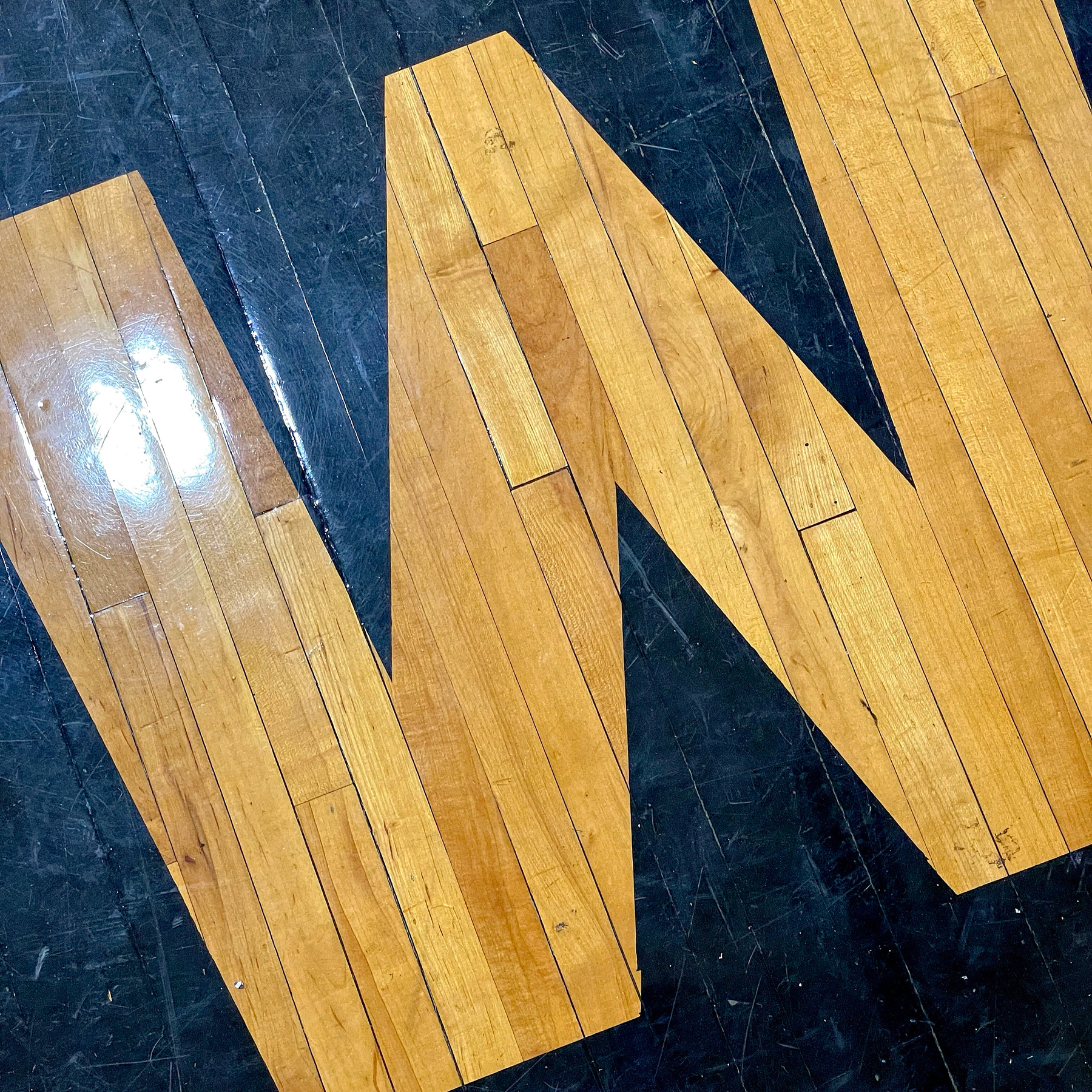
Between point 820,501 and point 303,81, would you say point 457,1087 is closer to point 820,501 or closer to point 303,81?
point 820,501

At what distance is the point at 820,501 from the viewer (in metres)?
1.84

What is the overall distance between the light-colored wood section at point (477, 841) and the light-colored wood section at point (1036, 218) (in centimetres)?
140

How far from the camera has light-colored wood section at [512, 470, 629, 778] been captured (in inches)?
70.7

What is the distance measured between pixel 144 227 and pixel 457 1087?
6.14 feet

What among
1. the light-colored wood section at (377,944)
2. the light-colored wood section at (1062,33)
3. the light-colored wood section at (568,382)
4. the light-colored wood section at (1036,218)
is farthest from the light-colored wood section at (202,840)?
the light-colored wood section at (1062,33)

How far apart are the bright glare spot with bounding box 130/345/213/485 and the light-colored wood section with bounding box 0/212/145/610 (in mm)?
144

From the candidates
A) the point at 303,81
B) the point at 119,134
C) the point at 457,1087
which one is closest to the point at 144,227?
the point at 119,134

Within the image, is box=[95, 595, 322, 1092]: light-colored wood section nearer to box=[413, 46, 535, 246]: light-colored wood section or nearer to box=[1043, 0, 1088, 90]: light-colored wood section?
box=[413, 46, 535, 246]: light-colored wood section

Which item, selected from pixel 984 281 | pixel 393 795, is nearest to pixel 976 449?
pixel 984 281

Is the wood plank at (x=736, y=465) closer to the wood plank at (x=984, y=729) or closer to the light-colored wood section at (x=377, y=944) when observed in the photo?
A: the wood plank at (x=984, y=729)

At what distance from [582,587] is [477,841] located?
552 millimetres

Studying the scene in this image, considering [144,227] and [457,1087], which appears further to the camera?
[144,227]

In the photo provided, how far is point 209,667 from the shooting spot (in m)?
1.79

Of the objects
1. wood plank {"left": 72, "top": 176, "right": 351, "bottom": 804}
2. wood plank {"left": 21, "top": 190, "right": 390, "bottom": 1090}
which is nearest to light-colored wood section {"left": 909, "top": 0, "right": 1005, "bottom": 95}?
wood plank {"left": 72, "top": 176, "right": 351, "bottom": 804}
